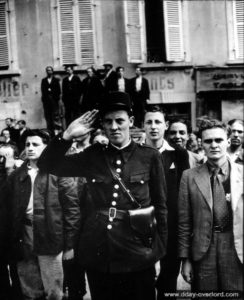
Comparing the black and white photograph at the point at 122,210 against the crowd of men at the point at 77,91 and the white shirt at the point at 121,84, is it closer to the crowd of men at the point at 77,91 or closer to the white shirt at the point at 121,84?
the crowd of men at the point at 77,91

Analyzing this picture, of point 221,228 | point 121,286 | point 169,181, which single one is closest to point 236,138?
point 169,181

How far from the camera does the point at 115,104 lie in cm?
369

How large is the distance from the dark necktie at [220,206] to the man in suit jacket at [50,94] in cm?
842

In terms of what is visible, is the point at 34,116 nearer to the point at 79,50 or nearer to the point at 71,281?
the point at 79,50

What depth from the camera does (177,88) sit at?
14.1 metres

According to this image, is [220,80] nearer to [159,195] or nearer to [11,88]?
[11,88]

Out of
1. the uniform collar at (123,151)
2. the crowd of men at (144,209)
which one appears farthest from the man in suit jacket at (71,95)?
the uniform collar at (123,151)

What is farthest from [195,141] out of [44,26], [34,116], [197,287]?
[44,26]

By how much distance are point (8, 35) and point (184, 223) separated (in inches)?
345

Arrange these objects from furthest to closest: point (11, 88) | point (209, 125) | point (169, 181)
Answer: point (11, 88), point (169, 181), point (209, 125)

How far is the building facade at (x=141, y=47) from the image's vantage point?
11.9m

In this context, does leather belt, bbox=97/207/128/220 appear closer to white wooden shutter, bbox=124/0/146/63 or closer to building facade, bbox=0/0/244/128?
building facade, bbox=0/0/244/128

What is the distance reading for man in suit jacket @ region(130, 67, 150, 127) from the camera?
12453 mm

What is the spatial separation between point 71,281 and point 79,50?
29.9ft
